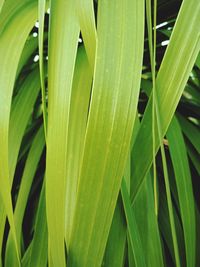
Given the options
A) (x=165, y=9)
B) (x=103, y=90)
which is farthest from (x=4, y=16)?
(x=165, y=9)

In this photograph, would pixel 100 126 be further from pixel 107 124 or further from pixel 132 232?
pixel 132 232

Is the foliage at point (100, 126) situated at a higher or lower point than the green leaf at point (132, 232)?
higher

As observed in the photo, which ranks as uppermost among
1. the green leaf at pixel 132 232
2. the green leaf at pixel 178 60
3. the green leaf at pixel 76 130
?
the green leaf at pixel 178 60

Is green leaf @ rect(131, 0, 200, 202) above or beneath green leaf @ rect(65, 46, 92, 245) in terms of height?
above

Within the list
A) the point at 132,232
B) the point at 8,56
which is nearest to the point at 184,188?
the point at 132,232

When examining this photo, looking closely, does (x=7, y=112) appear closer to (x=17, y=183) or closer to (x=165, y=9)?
(x=17, y=183)

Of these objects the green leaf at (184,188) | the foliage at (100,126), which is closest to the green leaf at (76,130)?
the foliage at (100,126)

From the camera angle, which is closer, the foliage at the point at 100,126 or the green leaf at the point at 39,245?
the foliage at the point at 100,126

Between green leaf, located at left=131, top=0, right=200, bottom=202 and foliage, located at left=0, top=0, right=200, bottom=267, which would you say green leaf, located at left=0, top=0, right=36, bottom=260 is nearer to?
foliage, located at left=0, top=0, right=200, bottom=267

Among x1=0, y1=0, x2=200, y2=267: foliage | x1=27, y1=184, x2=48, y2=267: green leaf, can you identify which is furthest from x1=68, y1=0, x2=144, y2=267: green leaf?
x1=27, y1=184, x2=48, y2=267: green leaf

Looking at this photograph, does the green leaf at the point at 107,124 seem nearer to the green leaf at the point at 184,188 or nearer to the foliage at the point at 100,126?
the foliage at the point at 100,126

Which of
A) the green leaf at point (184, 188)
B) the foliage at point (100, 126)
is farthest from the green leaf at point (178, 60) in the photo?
the green leaf at point (184, 188)
